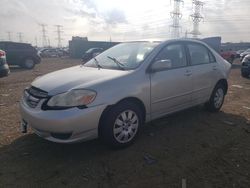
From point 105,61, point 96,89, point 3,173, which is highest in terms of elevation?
point 105,61

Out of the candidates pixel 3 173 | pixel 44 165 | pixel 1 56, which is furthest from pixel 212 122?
pixel 1 56

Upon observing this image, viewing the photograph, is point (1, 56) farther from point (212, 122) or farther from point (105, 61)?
point (212, 122)

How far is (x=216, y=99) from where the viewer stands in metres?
5.80

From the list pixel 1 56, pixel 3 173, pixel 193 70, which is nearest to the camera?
pixel 3 173

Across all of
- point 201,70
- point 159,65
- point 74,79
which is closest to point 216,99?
point 201,70

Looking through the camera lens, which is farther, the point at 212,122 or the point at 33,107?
the point at 212,122

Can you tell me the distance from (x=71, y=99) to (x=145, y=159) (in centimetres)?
132

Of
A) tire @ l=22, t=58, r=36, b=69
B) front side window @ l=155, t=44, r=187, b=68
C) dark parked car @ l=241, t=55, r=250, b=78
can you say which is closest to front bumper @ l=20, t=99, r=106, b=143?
front side window @ l=155, t=44, r=187, b=68

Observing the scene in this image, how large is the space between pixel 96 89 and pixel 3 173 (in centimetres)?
159

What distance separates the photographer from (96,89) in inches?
138

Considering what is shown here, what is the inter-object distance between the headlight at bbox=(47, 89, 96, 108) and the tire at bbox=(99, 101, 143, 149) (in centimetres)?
38

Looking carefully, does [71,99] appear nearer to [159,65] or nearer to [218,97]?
[159,65]

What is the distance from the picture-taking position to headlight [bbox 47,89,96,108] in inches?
133

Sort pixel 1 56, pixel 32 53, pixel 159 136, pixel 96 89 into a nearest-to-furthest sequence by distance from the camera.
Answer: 1. pixel 96 89
2. pixel 159 136
3. pixel 1 56
4. pixel 32 53
